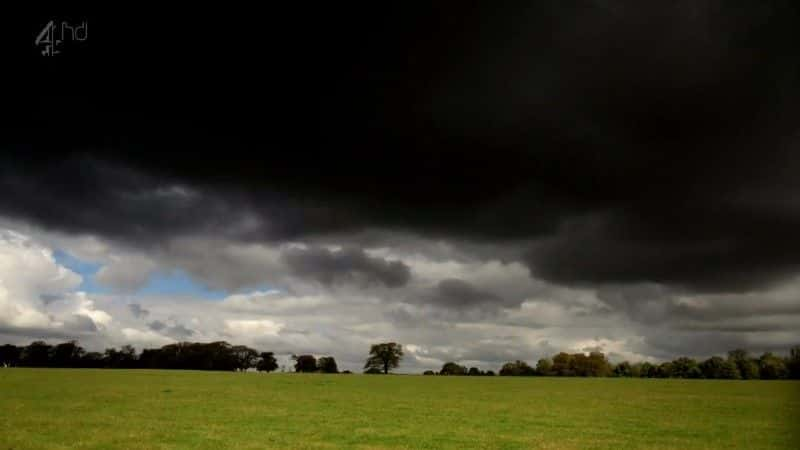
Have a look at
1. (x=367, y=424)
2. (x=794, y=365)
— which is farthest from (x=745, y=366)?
(x=367, y=424)

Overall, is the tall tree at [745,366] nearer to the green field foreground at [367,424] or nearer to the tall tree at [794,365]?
the tall tree at [794,365]

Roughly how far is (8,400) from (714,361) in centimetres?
18033

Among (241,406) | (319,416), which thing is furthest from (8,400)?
(319,416)

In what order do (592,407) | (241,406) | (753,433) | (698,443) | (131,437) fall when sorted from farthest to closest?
(592,407)
(241,406)
(753,433)
(698,443)
(131,437)

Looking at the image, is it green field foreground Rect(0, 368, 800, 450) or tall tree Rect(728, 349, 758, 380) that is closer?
green field foreground Rect(0, 368, 800, 450)

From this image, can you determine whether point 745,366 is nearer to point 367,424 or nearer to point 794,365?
point 794,365

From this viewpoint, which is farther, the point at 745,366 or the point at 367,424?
the point at 745,366

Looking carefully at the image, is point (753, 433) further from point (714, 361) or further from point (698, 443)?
point (714, 361)

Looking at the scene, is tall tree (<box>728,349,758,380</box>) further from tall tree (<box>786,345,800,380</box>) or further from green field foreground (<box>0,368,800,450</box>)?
green field foreground (<box>0,368,800,450</box>)

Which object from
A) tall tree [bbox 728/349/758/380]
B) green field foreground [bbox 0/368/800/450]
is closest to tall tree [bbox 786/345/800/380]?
tall tree [bbox 728/349/758/380]

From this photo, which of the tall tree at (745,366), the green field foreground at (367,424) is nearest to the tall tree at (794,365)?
the tall tree at (745,366)

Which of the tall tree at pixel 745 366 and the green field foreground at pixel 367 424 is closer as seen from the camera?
the green field foreground at pixel 367 424

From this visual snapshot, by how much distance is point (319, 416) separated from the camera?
140ft

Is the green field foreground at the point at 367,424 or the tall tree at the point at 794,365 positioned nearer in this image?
the green field foreground at the point at 367,424
